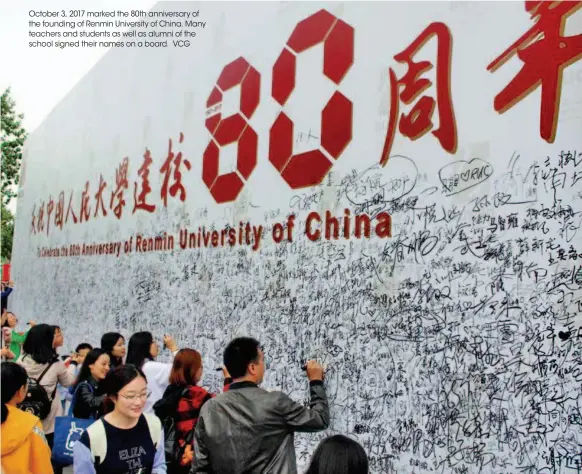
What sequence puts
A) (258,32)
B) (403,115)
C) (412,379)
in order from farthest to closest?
1. (258,32)
2. (403,115)
3. (412,379)

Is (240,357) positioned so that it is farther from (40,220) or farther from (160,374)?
(40,220)

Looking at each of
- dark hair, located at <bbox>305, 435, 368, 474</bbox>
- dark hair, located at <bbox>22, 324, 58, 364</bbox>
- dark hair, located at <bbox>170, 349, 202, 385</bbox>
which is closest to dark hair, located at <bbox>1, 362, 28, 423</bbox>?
dark hair, located at <bbox>170, 349, 202, 385</bbox>

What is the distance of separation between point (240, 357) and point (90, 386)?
1.65 meters

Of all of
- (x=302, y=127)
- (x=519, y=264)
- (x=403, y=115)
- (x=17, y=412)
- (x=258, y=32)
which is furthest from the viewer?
(x=258, y=32)

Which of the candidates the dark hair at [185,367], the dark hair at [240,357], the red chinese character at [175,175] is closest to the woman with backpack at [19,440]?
the dark hair at [185,367]

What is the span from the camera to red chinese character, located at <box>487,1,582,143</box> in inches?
121

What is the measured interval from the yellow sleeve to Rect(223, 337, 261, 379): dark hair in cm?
95

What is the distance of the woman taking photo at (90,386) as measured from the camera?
3.76 metres

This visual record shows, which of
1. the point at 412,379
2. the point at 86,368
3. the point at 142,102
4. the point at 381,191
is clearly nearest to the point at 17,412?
the point at 86,368

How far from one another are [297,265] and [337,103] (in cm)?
122

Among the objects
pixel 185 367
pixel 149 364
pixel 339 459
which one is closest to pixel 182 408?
pixel 185 367

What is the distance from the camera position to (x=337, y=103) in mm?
4500

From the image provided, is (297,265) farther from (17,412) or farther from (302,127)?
(17,412)

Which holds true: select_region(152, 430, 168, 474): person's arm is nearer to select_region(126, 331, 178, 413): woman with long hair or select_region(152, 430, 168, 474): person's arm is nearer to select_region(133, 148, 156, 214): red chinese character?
select_region(126, 331, 178, 413): woman with long hair
